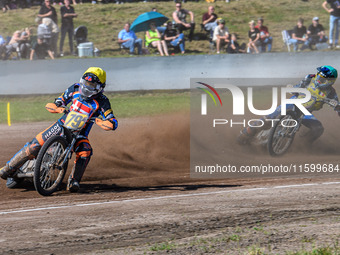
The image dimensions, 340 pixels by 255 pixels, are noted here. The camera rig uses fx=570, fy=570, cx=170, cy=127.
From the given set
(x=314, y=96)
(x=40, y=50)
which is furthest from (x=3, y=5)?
(x=314, y=96)

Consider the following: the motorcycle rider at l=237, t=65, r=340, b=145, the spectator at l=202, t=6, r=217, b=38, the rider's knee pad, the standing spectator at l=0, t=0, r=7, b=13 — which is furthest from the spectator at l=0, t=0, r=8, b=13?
the rider's knee pad

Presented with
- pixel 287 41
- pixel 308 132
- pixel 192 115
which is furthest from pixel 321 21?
pixel 308 132

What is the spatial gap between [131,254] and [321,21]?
18.4 meters

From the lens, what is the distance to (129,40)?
20.9 meters

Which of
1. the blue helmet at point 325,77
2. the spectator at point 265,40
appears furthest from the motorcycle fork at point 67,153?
the spectator at point 265,40

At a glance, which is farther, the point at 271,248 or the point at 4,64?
the point at 4,64

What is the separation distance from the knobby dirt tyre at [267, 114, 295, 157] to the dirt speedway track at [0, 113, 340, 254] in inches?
10.8

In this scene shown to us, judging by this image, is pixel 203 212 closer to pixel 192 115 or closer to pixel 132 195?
pixel 132 195

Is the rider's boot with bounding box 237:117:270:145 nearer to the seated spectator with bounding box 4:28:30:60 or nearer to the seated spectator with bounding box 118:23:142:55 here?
the seated spectator with bounding box 118:23:142:55

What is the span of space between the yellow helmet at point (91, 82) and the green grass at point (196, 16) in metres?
12.4

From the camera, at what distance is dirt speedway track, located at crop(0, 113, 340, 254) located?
6.03 m

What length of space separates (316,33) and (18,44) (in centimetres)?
1092

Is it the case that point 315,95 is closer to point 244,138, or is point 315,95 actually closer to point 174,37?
point 244,138

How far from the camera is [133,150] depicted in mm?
12336
